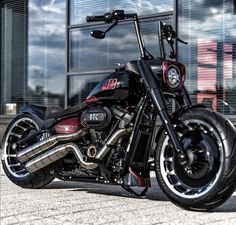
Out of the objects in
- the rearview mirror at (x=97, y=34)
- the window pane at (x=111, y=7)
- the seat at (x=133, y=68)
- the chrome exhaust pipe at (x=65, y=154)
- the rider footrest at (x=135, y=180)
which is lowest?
the rider footrest at (x=135, y=180)

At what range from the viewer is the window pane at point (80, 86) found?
33.8 feet

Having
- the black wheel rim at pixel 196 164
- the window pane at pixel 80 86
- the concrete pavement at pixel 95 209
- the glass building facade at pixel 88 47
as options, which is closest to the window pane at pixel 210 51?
the glass building facade at pixel 88 47

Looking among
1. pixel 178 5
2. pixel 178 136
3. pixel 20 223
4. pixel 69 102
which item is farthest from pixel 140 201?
pixel 69 102

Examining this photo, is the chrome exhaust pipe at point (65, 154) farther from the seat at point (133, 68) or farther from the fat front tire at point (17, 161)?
the seat at point (133, 68)

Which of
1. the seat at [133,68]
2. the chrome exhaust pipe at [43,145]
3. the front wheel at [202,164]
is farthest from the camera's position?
the chrome exhaust pipe at [43,145]

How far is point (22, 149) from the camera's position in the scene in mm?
6125

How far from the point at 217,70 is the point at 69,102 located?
3.02 m

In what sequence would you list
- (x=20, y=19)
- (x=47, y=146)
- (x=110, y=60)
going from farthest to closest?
(x=20, y=19)
(x=110, y=60)
(x=47, y=146)

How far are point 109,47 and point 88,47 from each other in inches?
21.5

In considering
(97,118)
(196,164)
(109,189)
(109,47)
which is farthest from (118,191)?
(109,47)

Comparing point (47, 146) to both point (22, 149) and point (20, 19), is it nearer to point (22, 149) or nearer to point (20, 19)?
point (22, 149)

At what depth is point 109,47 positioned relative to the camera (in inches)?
401

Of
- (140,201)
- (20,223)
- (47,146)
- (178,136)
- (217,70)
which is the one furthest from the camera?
(217,70)

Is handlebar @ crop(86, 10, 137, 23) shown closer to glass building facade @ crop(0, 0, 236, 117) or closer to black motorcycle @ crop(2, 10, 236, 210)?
black motorcycle @ crop(2, 10, 236, 210)
